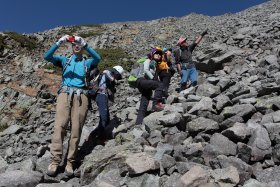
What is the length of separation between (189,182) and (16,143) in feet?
23.3

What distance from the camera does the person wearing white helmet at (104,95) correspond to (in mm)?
10883

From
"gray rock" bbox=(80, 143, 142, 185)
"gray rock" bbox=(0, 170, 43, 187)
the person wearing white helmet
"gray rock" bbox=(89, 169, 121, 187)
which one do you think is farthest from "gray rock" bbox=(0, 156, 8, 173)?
"gray rock" bbox=(89, 169, 121, 187)

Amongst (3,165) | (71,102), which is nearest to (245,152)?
(71,102)

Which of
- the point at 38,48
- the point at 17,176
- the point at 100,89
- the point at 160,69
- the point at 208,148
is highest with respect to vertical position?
the point at 38,48

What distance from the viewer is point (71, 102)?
952cm

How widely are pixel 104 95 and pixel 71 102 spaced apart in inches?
71.6

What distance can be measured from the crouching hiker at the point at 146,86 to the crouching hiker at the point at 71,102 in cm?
184

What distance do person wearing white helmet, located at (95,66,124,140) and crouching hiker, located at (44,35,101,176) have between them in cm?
123

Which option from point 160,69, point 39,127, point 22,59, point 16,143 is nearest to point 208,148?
point 160,69

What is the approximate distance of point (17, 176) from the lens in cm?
812

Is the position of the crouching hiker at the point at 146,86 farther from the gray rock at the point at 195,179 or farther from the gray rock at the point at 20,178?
the gray rock at the point at 195,179

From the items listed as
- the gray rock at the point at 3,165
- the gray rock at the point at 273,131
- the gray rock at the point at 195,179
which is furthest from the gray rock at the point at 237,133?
the gray rock at the point at 3,165

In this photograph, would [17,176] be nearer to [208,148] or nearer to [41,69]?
[208,148]

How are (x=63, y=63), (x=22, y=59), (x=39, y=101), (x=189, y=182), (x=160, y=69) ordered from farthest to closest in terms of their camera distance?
(x=22, y=59), (x=39, y=101), (x=160, y=69), (x=63, y=63), (x=189, y=182)
